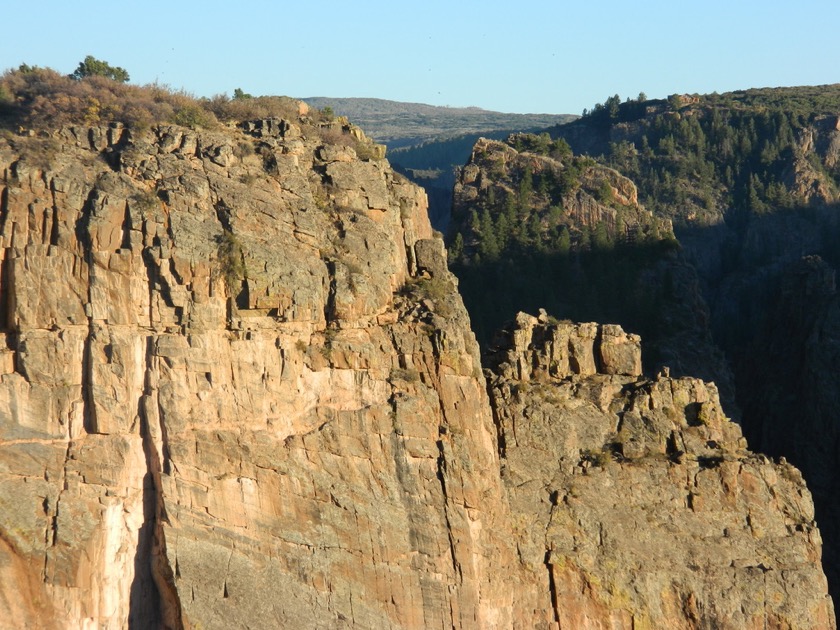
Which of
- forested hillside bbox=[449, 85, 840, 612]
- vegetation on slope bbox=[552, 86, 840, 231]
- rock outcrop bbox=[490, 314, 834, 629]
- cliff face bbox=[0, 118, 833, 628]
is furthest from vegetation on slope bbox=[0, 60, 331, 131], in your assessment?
vegetation on slope bbox=[552, 86, 840, 231]

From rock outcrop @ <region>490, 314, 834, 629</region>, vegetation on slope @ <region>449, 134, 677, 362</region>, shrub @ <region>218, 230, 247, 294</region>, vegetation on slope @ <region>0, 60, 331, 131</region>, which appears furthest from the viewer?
vegetation on slope @ <region>449, 134, 677, 362</region>

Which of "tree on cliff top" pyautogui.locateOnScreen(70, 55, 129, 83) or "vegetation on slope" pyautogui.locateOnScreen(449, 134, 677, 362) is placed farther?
"vegetation on slope" pyautogui.locateOnScreen(449, 134, 677, 362)

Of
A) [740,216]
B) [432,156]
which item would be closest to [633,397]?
[740,216]

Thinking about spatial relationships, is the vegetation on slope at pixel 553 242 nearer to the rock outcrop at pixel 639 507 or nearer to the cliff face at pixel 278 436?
the rock outcrop at pixel 639 507

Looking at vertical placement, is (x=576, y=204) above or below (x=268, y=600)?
above

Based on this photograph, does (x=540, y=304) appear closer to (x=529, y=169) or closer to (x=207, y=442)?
(x=529, y=169)

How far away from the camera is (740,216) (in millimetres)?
101500

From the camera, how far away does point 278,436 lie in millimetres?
36062

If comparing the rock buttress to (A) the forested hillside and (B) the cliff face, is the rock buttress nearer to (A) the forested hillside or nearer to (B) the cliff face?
(B) the cliff face

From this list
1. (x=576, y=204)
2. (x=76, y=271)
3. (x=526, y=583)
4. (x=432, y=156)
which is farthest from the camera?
(x=432, y=156)

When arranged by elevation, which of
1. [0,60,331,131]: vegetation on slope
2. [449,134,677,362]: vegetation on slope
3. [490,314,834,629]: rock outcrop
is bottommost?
[490,314,834,629]: rock outcrop

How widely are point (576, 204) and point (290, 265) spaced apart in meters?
41.9

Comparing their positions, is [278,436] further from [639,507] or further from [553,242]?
[553,242]

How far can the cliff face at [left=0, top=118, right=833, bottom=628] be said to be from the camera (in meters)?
34.5
